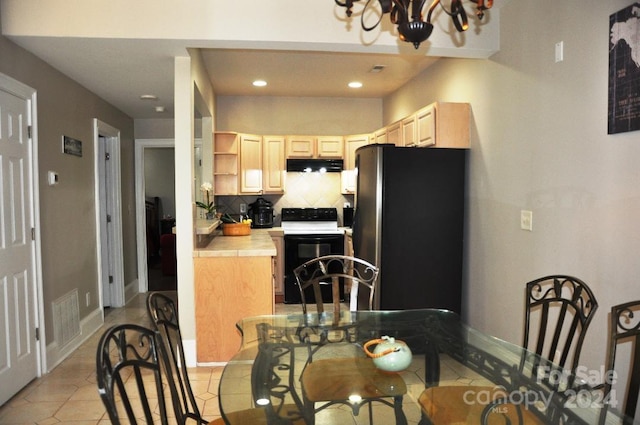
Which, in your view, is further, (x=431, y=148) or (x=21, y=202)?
(x=431, y=148)

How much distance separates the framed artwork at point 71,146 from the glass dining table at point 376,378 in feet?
8.33

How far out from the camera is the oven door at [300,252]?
5484 mm

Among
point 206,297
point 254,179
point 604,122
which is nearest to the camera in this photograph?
point 604,122

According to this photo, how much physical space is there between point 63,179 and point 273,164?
252 centimetres

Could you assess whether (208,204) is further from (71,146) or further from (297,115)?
(297,115)

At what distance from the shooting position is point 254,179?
572 centimetres

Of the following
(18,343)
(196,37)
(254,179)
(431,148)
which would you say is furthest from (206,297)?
(254,179)

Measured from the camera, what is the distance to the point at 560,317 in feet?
6.26

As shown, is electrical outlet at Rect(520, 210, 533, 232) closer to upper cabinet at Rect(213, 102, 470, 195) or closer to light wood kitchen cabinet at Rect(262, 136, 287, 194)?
upper cabinet at Rect(213, 102, 470, 195)

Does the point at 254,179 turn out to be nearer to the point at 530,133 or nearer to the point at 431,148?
the point at 431,148

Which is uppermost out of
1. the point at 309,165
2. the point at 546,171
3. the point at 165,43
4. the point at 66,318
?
the point at 165,43

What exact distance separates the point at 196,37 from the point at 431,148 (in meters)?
1.92

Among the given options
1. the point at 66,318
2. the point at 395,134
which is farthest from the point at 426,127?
the point at 66,318

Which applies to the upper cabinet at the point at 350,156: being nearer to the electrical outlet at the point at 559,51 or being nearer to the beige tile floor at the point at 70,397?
the beige tile floor at the point at 70,397
